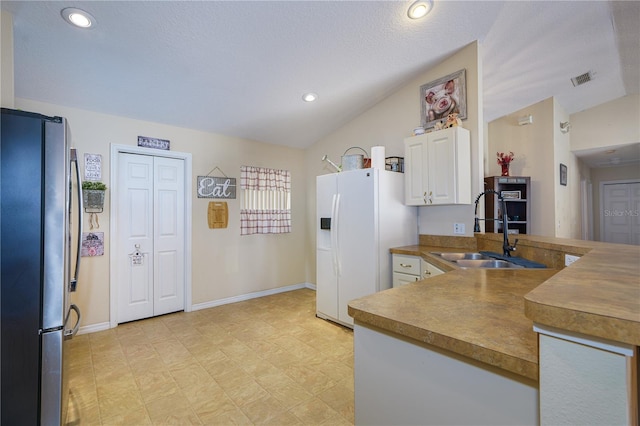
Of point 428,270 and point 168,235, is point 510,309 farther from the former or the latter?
point 168,235

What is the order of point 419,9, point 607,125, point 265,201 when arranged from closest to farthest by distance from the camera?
point 419,9
point 265,201
point 607,125

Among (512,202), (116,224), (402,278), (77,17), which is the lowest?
(402,278)

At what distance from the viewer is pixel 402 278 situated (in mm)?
2871

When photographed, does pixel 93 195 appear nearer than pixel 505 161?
Yes

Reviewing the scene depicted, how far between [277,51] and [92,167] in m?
2.35

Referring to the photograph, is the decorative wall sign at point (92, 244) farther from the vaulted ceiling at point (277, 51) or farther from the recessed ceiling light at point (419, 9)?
the recessed ceiling light at point (419, 9)

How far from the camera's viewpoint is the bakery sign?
3.80 meters

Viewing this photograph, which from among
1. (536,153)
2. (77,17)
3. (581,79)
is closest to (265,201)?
(77,17)

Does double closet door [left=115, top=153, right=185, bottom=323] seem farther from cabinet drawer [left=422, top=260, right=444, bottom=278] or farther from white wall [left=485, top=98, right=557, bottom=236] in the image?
white wall [left=485, top=98, right=557, bottom=236]

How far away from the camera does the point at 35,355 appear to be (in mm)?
1417

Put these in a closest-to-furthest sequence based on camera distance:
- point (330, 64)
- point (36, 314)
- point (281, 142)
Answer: point (36, 314)
point (330, 64)
point (281, 142)

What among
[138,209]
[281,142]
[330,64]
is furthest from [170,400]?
[281,142]

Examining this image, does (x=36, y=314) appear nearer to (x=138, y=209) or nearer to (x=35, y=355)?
(x=35, y=355)

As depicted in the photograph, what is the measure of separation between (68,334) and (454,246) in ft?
10.5
